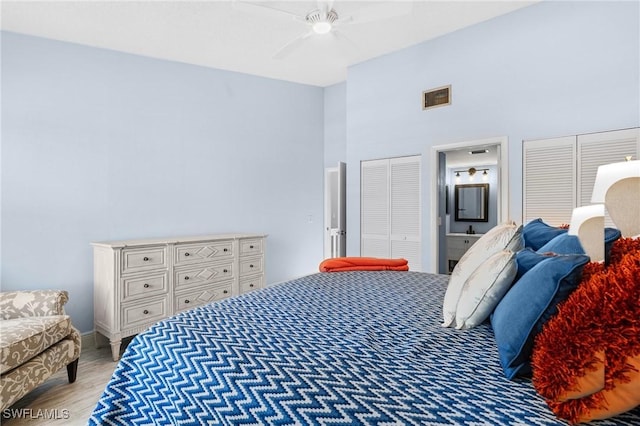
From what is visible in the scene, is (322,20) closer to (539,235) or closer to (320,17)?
(320,17)

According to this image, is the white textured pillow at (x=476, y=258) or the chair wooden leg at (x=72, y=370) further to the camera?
the chair wooden leg at (x=72, y=370)

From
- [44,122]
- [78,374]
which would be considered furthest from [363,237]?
[44,122]

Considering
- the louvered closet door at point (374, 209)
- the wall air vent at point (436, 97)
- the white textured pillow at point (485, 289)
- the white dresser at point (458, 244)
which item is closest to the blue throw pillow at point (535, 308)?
the white textured pillow at point (485, 289)

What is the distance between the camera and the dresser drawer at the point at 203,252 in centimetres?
339

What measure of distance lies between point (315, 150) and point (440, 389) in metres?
4.65

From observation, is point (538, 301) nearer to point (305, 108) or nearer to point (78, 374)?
point (78, 374)

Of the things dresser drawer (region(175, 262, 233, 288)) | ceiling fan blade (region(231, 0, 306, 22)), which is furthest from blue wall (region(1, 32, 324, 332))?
ceiling fan blade (region(231, 0, 306, 22))

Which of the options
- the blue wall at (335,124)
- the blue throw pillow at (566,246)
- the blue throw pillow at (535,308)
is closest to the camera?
the blue throw pillow at (535,308)

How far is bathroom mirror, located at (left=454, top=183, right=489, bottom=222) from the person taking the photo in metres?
4.86

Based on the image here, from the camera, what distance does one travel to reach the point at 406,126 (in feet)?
13.1

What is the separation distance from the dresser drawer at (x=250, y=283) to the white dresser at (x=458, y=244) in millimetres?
2690

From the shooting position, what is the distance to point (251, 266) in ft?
13.3

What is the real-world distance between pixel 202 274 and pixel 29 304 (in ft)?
4.58

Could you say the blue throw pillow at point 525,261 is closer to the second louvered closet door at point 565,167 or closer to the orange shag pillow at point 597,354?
the orange shag pillow at point 597,354
